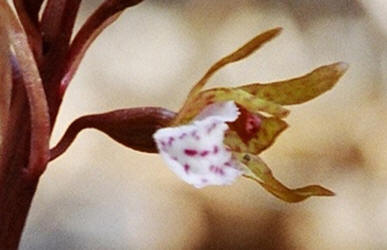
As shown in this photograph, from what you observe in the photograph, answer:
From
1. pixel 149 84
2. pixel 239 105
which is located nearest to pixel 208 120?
pixel 239 105

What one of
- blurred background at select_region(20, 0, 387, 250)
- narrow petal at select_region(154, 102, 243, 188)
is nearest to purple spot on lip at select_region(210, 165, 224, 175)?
narrow petal at select_region(154, 102, 243, 188)

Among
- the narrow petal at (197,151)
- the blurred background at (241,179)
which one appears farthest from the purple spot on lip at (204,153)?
the blurred background at (241,179)

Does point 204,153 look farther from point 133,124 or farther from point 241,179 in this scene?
point 241,179

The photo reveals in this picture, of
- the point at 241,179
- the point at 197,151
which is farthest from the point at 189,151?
the point at 241,179

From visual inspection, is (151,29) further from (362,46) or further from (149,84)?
(362,46)

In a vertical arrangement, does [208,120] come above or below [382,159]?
above

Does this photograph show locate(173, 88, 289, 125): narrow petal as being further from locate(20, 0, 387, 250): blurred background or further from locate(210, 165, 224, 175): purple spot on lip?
locate(20, 0, 387, 250): blurred background

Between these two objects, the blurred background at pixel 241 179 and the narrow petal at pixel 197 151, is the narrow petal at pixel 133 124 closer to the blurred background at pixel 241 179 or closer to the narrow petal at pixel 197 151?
the narrow petal at pixel 197 151

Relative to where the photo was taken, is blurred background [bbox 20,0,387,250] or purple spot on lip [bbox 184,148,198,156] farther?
blurred background [bbox 20,0,387,250]
